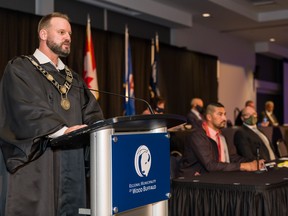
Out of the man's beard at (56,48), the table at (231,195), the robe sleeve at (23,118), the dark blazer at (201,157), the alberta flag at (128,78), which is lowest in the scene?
the table at (231,195)

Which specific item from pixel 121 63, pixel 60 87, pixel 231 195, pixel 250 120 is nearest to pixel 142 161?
pixel 60 87

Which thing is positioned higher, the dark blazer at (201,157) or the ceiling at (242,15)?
the ceiling at (242,15)

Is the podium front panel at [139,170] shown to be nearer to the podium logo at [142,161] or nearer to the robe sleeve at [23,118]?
the podium logo at [142,161]

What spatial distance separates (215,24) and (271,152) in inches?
221

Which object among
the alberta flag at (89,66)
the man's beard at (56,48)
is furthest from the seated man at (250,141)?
the man's beard at (56,48)

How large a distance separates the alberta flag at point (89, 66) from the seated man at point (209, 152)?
3.01m

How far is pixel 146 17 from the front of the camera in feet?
29.5

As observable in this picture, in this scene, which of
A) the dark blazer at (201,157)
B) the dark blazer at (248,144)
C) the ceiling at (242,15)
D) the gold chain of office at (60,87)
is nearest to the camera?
the gold chain of office at (60,87)

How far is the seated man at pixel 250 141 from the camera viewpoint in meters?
5.23

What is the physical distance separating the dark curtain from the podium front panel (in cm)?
445

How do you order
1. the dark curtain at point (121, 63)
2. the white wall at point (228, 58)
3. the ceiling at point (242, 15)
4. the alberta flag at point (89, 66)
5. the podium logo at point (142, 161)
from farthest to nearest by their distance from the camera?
1. the white wall at point (228, 58)
2. the ceiling at point (242, 15)
3. the alberta flag at point (89, 66)
4. the dark curtain at point (121, 63)
5. the podium logo at point (142, 161)

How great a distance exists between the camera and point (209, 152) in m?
4.08

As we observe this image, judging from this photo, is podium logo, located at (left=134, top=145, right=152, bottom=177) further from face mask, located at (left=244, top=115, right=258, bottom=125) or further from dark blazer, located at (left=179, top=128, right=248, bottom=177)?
face mask, located at (left=244, top=115, right=258, bottom=125)

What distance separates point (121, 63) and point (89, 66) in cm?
133
